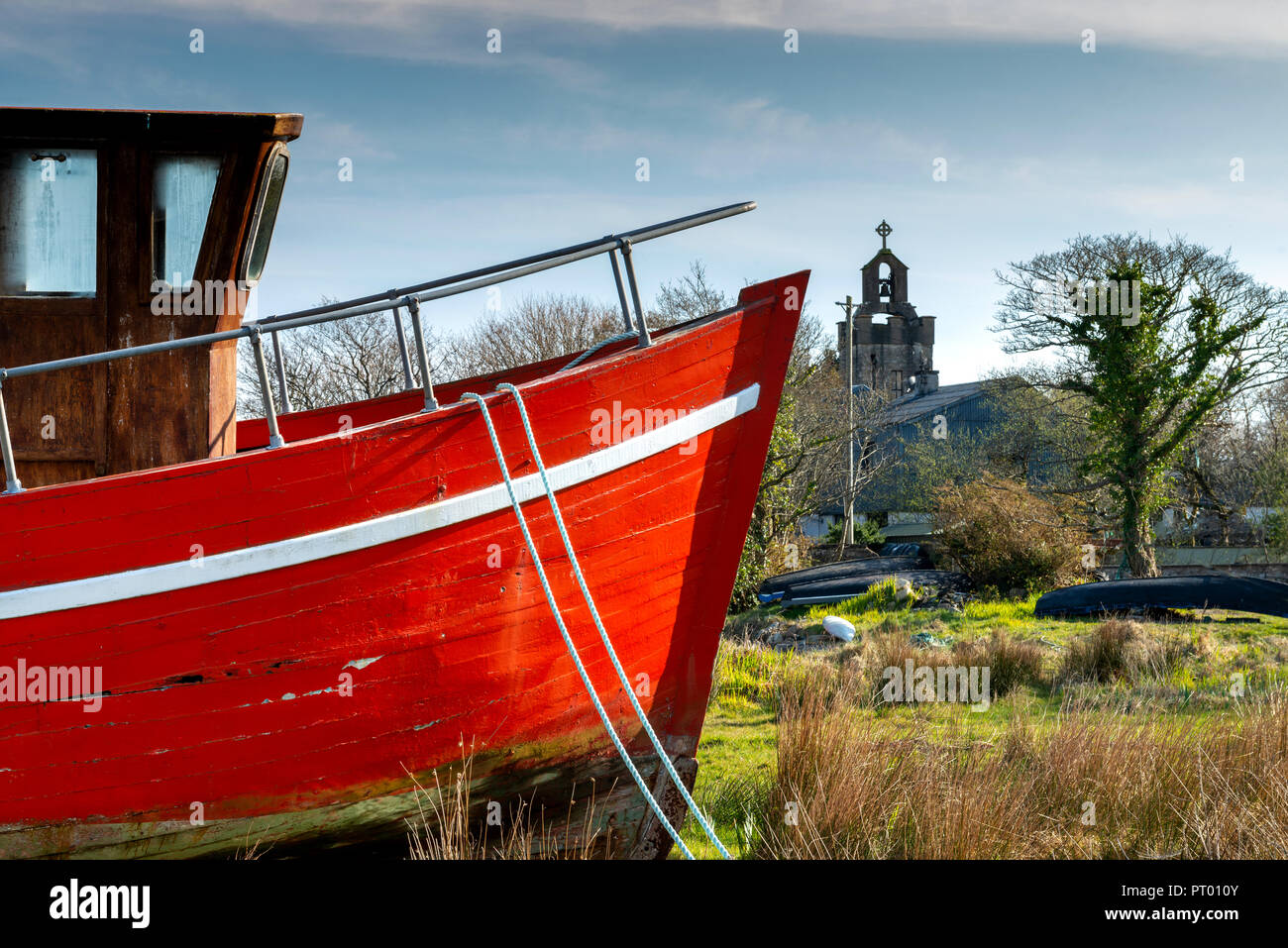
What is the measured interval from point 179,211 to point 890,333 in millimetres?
74837

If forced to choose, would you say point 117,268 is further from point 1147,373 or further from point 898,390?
point 898,390

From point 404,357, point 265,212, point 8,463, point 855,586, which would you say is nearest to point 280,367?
point 404,357

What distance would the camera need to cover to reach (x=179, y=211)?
5.10 meters

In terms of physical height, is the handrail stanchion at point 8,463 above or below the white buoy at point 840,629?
above

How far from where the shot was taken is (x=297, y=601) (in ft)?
14.4

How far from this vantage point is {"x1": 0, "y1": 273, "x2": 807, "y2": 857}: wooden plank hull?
13.9ft

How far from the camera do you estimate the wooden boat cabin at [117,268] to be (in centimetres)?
496

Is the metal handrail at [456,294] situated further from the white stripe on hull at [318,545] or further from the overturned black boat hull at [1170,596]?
the overturned black boat hull at [1170,596]

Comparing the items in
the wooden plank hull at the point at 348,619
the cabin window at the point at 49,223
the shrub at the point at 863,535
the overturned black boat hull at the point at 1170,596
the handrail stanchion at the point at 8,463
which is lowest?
the shrub at the point at 863,535

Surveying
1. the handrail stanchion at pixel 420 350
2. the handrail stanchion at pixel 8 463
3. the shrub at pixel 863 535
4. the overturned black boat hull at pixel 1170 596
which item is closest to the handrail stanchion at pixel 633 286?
the handrail stanchion at pixel 420 350

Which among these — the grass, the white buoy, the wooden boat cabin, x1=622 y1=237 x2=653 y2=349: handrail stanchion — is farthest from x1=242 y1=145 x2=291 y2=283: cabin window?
the white buoy

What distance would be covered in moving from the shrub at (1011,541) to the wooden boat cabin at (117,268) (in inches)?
547
